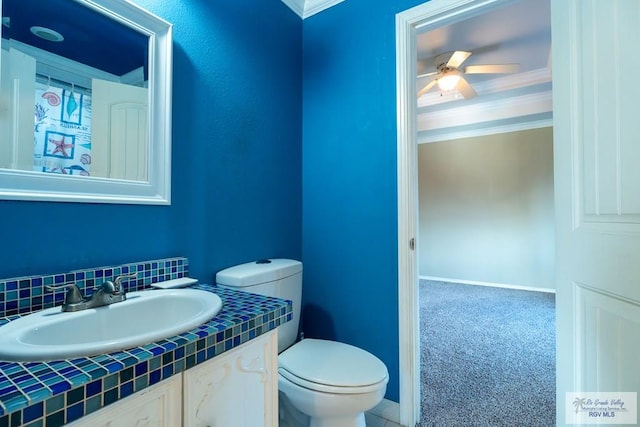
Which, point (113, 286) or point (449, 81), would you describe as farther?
point (449, 81)

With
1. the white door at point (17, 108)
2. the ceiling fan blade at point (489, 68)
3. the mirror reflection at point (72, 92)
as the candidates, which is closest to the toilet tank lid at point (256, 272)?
the mirror reflection at point (72, 92)

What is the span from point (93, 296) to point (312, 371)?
0.78m

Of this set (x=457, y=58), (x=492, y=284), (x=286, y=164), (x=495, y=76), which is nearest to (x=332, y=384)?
(x=286, y=164)

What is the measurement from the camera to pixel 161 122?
3.72 feet

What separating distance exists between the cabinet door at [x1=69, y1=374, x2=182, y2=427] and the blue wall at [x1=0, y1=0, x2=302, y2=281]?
1.93ft

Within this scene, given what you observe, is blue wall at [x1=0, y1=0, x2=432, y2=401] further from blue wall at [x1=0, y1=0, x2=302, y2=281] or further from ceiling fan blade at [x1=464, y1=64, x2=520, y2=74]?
ceiling fan blade at [x1=464, y1=64, x2=520, y2=74]

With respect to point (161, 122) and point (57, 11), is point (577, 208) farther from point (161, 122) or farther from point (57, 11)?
point (57, 11)

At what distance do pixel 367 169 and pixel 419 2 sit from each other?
85cm

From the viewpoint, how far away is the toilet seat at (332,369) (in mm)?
Result: 1082

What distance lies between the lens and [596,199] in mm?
812

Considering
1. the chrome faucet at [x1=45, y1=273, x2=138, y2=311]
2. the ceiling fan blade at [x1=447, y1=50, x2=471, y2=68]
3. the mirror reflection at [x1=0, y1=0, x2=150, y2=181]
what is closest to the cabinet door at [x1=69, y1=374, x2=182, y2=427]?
the chrome faucet at [x1=45, y1=273, x2=138, y2=311]

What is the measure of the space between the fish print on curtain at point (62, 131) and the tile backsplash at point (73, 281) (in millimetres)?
317

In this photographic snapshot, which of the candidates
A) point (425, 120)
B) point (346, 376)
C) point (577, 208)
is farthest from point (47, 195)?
point (425, 120)

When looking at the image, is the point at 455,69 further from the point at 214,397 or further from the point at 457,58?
the point at 214,397
